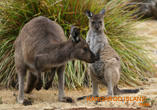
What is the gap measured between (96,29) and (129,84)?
2.00m

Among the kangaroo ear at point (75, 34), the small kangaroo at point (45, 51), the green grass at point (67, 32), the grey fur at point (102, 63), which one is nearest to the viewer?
the kangaroo ear at point (75, 34)

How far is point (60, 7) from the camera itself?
660 cm

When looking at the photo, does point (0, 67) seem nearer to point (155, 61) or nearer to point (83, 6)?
point (83, 6)

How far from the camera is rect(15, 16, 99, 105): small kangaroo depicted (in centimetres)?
461

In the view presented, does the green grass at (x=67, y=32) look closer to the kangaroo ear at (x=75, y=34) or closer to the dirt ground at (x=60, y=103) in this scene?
the dirt ground at (x=60, y=103)

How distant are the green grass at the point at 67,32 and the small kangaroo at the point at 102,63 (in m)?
1.10

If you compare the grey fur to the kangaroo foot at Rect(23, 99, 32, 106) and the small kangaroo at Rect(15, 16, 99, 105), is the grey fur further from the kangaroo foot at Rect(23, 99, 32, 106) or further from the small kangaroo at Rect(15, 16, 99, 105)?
the kangaroo foot at Rect(23, 99, 32, 106)

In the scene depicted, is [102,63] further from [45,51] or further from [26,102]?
[26,102]

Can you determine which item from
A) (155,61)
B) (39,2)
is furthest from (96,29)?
(155,61)

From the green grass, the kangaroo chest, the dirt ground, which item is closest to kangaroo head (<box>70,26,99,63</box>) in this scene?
the kangaroo chest

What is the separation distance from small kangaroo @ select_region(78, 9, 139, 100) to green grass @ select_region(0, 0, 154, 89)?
110cm

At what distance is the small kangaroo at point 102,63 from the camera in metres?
4.86

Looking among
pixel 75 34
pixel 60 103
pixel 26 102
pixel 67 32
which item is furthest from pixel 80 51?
pixel 67 32

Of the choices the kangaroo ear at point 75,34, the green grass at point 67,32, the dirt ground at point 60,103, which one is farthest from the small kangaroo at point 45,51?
the green grass at point 67,32
